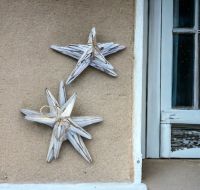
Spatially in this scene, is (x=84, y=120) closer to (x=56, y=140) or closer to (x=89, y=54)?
(x=56, y=140)

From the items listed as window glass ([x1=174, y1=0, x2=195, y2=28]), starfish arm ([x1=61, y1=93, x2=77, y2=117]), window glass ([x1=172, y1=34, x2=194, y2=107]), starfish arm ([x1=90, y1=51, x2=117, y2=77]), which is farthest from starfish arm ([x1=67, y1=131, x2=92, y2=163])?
window glass ([x1=174, y1=0, x2=195, y2=28])

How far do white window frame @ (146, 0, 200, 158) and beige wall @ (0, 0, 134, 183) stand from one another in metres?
0.41

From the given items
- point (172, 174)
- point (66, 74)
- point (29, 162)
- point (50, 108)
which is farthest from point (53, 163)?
point (172, 174)

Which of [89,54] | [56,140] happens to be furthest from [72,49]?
[56,140]

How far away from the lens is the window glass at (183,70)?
3371 millimetres

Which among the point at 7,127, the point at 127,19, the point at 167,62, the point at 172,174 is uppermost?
the point at 127,19

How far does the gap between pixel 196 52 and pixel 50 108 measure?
1212 mm

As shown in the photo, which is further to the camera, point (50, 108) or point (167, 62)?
point (167, 62)

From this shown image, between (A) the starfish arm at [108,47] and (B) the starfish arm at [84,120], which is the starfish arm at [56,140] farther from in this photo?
(A) the starfish arm at [108,47]

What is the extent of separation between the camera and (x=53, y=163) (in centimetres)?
296

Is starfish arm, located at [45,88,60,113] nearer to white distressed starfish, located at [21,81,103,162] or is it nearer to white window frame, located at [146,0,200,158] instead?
white distressed starfish, located at [21,81,103,162]

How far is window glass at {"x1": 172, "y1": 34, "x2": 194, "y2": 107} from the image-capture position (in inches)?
133

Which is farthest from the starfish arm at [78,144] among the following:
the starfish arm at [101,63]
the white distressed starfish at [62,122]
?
the starfish arm at [101,63]

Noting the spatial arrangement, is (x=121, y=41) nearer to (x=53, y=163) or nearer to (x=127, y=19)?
(x=127, y=19)
